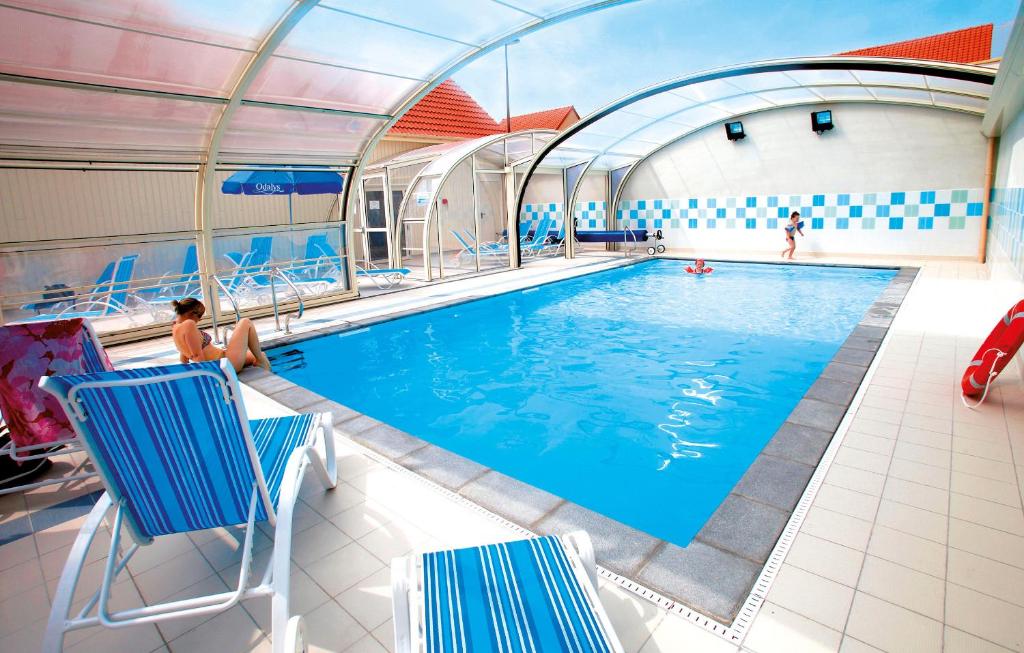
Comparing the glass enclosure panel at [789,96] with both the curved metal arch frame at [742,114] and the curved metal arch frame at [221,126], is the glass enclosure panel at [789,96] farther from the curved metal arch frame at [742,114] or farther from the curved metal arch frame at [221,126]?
the curved metal arch frame at [221,126]

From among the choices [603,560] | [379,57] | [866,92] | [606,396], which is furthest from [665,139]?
[603,560]

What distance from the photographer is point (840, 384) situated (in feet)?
13.8

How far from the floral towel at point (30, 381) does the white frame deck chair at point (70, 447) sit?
0.04 metres

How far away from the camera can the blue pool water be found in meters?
3.55

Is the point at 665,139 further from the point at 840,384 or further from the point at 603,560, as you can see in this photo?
the point at 603,560

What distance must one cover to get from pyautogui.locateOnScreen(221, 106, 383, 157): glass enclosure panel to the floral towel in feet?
14.2

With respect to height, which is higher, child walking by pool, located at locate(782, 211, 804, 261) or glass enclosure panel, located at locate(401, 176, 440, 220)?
glass enclosure panel, located at locate(401, 176, 440, 220)

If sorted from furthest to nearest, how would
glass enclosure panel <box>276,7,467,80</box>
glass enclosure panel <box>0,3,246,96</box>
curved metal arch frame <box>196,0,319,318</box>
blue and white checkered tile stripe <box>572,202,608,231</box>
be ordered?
blue and white checkered tile stripe <box>572,202,608,231</box> → glass enclosure panel <box>276,7,467,80</box> → curved metal arch frame <box>196,0,319,318</box> → glass enclosure panel <box>0,3,246,96</box>

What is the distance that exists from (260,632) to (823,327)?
22.5 ft

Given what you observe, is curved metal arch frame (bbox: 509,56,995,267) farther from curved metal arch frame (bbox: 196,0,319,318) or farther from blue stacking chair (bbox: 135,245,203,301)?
blue stacking chair (bbox: 135,245,203,301)

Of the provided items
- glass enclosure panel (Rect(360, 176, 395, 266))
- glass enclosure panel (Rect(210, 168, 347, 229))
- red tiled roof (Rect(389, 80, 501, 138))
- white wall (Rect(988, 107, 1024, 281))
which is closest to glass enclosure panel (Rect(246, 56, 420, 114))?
glass enclosure panel (Rect(210, 168, 347, 229))

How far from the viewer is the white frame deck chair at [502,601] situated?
1356mm

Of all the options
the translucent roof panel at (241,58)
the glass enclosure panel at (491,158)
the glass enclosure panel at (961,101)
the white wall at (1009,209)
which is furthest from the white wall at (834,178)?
the translucent roof panel at (241,58)

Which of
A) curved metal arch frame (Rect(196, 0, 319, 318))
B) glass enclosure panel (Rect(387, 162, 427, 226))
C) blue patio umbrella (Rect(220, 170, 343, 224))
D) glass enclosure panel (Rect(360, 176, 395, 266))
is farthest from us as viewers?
glass enclosure panel (Rect(360, 176, 395, 266))
